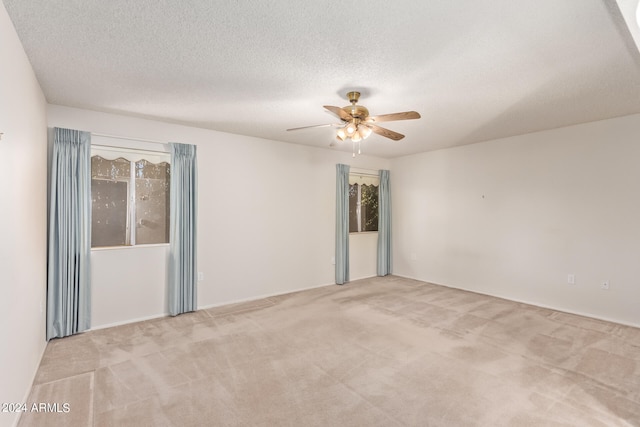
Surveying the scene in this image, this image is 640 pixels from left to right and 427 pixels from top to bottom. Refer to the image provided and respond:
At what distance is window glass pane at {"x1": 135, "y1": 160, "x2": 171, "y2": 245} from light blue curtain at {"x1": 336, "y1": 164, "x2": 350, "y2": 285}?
2.82m

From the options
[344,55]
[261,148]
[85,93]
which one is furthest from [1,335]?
[261,148]

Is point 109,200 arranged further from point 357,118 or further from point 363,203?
point 363,203

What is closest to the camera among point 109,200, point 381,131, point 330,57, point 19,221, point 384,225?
point 19,221

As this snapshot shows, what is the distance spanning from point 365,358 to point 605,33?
299cm

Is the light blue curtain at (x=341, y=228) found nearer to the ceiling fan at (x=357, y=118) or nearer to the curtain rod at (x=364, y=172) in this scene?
the curtain rod at (x=364, y=172)

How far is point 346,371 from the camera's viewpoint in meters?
2.62

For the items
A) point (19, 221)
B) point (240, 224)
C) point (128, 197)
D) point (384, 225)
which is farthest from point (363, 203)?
point (19, 221)

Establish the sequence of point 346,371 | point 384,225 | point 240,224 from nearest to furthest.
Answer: point 346,371
point 240,224
point 384,225

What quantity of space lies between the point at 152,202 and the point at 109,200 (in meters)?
0.47

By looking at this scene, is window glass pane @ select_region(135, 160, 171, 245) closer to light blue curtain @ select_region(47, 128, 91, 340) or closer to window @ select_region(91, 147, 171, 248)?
window @ select_region(91, 147, 171, 248)

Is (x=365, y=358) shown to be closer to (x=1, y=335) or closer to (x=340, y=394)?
(x=340, y=394)

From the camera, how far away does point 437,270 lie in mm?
5797

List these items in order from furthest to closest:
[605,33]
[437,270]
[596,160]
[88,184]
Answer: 1. [437,270]
2. [596,160]
3. [88,184]
4. [605,33]

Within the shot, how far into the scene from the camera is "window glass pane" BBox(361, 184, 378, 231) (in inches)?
253
